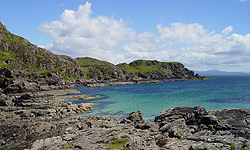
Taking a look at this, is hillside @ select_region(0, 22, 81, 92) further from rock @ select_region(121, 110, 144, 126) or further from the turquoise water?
rock @ select_region(121, 110, 144, 126)

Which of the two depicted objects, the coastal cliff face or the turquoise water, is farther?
the coastal cliff face

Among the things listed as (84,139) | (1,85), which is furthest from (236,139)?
(1,85)

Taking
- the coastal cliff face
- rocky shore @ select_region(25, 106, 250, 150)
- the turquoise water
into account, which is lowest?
Result: the turquoise water

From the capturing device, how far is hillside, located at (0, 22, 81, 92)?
97000mm

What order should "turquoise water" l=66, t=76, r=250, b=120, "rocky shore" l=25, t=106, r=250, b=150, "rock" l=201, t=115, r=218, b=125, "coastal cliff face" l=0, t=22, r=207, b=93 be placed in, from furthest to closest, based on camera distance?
1. "coastal cliff face" l=0, t=22, r=207, b=93
2. "turquoise water" l=66, t=76, r=250, b=120
3. "rock" l=201, t=115, r=218, b=125
4. "rocky shore" l=25, t=106, r=250, b=150

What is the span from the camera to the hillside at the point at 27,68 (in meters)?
97.0

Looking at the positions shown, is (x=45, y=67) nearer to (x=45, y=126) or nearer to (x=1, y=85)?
(x=1, y=85)

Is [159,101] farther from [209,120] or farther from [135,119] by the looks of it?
[209,120]

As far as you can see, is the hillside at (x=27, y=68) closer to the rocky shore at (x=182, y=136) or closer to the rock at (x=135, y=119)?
the rock at (x=135, y=119)

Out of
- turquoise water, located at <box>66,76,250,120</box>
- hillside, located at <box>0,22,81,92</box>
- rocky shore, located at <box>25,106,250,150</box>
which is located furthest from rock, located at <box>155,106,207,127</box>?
hillside, located at <box>0,22,81,92</box>

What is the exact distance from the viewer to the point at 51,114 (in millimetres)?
43812

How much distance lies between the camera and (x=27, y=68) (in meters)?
130

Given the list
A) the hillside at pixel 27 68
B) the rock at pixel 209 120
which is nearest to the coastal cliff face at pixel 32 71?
the hillside at pixel 27 68

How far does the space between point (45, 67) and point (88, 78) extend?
46785 millimetres
